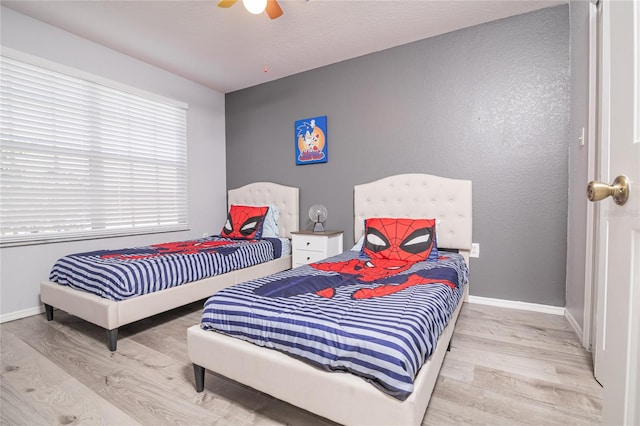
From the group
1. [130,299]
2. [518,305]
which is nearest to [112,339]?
[130,299]

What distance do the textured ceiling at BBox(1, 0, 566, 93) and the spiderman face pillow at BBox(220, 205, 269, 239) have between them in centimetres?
169

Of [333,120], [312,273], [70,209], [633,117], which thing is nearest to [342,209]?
[333,120]

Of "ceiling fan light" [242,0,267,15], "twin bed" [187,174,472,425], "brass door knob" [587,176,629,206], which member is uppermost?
"ceiling fan light" [242,0,267,15]

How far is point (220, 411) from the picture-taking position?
141 cm

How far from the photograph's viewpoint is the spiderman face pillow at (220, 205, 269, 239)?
11.4 feet

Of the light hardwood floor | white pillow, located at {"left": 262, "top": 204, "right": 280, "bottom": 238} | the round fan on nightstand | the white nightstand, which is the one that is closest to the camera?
the light hardwood floor

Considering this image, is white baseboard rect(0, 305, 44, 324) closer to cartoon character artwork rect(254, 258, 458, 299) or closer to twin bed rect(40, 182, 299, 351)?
twin bed rect(40, 182, 299, 351)

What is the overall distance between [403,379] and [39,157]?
3.36 meters

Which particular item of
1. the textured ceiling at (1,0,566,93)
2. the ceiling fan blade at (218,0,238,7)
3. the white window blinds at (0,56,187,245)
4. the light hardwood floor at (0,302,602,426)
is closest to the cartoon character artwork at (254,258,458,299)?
the light hardwood floor at (0,302,602,426)

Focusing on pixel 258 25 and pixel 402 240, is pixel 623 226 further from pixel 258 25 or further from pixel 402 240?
pixel 258 25

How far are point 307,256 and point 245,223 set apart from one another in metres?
0.87

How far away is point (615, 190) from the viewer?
0.56 m

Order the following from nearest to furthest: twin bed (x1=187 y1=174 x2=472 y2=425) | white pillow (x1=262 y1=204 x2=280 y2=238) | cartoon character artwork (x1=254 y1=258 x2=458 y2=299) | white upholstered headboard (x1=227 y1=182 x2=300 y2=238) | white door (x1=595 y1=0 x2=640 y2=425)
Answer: white door (x1=595 y1=0 x2=640 y2=425)
twin bed (x1=187 y1=174 x2=472 y2=425)
cartoon character artwork (x1=254 y1=258 x2=458 y2=299)
white pillow (x1=262 y1=204 x2=280 y2=238)
white upholstered headboard (x1=227 y1=182 x2=300 y2=238)

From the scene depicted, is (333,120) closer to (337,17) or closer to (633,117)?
(337,17)
